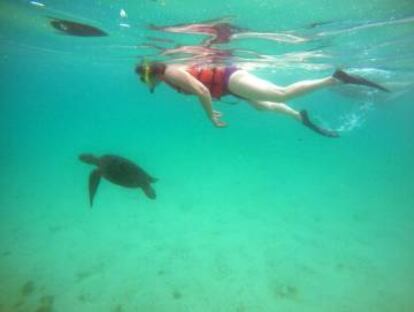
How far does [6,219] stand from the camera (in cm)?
1734

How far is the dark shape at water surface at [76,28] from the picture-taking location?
15141 millimetres

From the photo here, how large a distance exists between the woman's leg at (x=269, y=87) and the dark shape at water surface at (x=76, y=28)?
10.8 m

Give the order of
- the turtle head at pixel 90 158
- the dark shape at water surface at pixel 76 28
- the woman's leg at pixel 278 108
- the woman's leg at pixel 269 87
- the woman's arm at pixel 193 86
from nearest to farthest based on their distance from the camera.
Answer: the woman's arm at pixel 193 86 → the woman's leg at pixel 269 87 → the turtle head at pixel 90 158 → the woman's leg at pixel 278 108 → the dark shape at water surface at pixel 76 28

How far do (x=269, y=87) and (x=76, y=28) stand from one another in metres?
12.8

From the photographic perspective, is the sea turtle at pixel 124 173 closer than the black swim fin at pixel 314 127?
Yes

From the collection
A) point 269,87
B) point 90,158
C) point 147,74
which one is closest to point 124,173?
point 90,158

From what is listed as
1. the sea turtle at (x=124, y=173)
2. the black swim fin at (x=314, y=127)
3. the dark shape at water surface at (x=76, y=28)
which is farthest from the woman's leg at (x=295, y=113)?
the dark shape at water surface at (x=76, y=28)

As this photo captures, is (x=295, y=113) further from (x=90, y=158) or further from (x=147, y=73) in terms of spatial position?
(x=90, y=158)

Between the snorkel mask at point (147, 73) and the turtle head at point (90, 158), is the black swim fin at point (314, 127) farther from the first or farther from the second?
the turtle head at point (90, 158)

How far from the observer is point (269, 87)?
6.82 meters

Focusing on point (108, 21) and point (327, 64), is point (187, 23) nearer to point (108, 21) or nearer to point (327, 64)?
point (108, 21)

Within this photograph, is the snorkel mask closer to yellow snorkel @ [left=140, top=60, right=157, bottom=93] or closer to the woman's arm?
yellow snorkel @ [left=140, top=60, right=157, bottom=93]

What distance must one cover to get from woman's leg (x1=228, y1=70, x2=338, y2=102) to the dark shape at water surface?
10.8m

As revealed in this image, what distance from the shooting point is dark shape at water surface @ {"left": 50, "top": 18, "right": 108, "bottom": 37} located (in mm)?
15141
